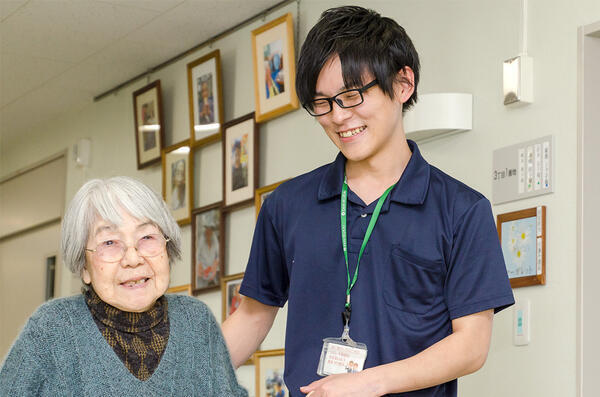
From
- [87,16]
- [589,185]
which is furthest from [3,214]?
[589,185]

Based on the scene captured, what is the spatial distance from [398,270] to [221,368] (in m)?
0.46

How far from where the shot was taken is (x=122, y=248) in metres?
1.83

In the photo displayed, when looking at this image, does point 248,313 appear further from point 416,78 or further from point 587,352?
point 587,352

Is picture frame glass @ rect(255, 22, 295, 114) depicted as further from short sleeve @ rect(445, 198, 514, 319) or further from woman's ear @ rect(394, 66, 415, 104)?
short sleeve @ rect(445, 198, 514, 319)

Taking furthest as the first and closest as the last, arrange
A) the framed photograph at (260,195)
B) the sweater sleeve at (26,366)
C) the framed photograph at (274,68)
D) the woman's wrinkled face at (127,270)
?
the framed photograph at (260,195) < the framed photograph at (274,68) < the woman's wrinkled face at (127,270) < the sweater sleeve at (26,366)

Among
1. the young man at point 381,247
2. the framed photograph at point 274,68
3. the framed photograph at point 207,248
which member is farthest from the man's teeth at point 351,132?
the framed photograph at point 207,248

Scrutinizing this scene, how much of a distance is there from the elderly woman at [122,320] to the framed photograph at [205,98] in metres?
3.39

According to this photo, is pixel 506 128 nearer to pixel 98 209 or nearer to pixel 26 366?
pixel 98 209

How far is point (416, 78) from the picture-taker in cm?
223

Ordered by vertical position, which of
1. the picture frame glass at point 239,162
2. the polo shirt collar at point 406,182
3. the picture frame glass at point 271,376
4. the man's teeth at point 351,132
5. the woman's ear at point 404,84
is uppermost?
the picture frame glass at point 239,162

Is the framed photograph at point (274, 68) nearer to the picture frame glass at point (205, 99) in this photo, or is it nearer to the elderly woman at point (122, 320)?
the picture frame glass at point (205, 99)

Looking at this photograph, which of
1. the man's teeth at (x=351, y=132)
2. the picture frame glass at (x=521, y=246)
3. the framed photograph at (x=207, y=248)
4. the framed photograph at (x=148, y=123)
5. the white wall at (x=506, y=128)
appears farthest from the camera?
the framed photograph at (x=148, y=123)

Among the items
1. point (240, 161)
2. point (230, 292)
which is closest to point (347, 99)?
point (240, 161)

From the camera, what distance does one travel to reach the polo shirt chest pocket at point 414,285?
6.78ft
